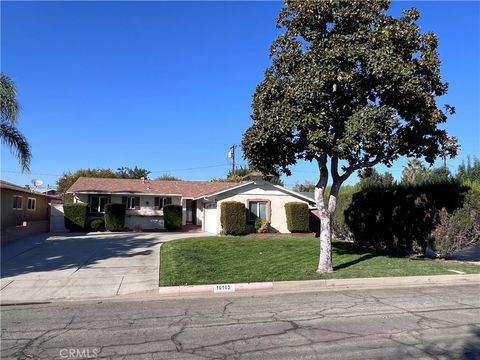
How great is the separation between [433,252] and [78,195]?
85.6 feet

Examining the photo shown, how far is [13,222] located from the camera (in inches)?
1097

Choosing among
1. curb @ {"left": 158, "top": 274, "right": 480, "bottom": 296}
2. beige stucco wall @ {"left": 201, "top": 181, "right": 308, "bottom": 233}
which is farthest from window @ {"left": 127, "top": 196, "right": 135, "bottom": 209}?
curb @ {"left": 158, "top": 274, "right": 480, "bottom": 296}

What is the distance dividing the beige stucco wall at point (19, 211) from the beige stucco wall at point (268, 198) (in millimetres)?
12097

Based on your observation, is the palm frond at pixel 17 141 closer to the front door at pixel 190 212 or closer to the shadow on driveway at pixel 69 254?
the shadow on driveway at pixel 69 254

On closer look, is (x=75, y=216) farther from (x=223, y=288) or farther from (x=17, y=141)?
(x=223, y=288)

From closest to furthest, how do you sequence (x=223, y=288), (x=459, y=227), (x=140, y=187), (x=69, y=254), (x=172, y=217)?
1. (x=223, y=288)
2. (x=459, y=227)
3. (x=69, y=254)
4. (x=172, y=217)
5. (x=140, y=187)

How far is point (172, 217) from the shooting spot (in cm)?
3431

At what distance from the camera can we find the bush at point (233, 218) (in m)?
27.9

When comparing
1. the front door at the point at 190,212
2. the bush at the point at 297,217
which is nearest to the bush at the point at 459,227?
the bush at the point at 297,217

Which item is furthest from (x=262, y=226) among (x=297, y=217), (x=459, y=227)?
(x=459, y=227)

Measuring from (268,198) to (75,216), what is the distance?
1356 cm

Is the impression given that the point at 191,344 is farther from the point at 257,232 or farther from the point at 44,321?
the point at 257,232

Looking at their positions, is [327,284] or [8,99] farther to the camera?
[8,99]

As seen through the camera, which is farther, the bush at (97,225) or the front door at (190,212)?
the front door at (190,212)
